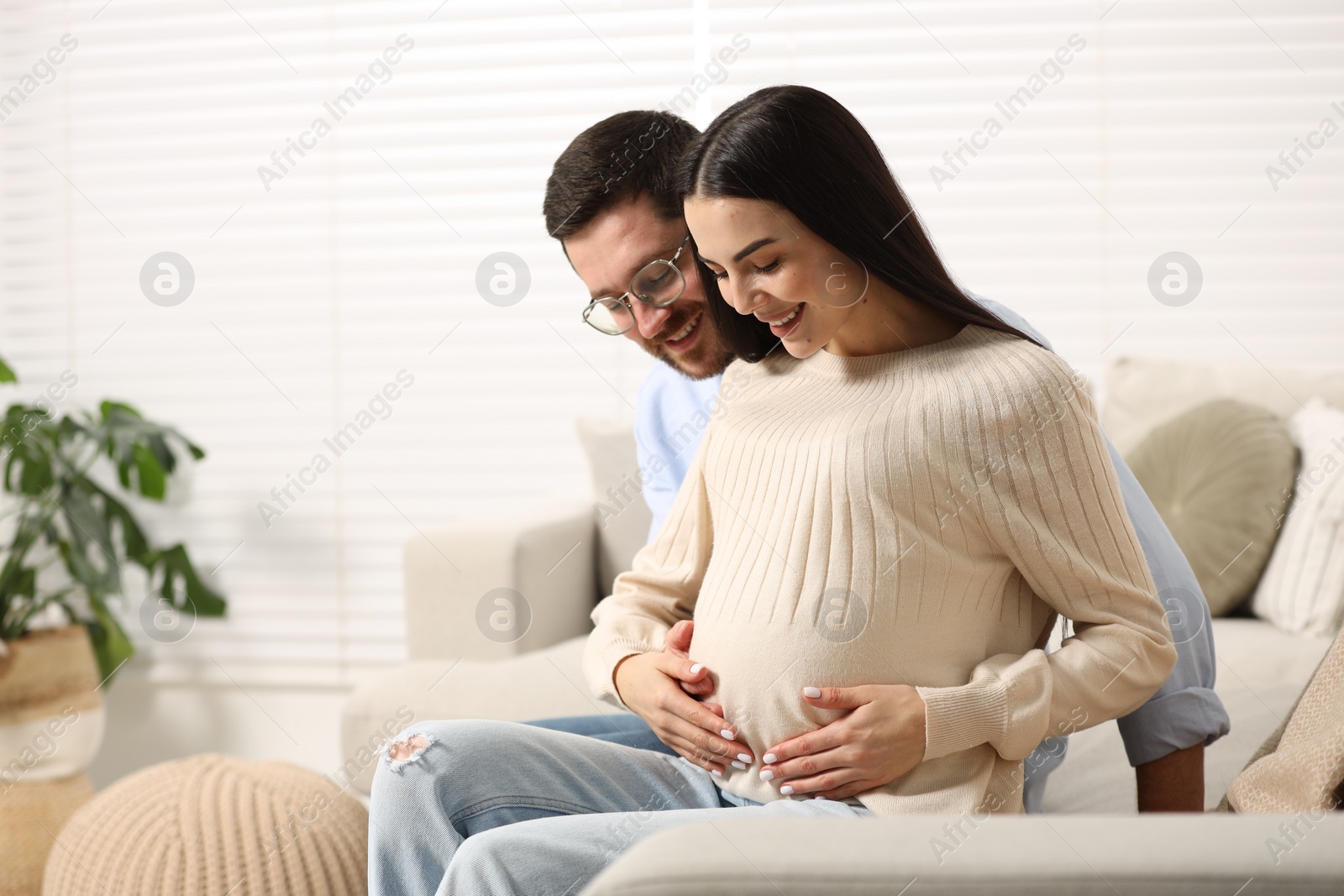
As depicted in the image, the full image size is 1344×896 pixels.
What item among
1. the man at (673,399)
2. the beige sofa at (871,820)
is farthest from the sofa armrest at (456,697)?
the man at (673,399)

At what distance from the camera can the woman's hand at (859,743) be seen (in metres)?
0.90

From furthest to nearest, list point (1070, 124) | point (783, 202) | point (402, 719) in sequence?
point (1070, 124), point (402, 719), point (783, 202)

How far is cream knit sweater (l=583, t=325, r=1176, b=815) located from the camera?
36.3 inches

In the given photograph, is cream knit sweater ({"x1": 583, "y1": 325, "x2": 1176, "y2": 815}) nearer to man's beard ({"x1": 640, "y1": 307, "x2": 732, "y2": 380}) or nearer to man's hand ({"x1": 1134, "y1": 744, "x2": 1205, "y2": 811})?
man's hand ({"x1": 1134, "y1": 744, "x2": 1205, "y2": 811})

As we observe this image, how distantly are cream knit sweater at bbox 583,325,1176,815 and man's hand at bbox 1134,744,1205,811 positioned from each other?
0.15 meters

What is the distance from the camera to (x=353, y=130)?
8.69 feet

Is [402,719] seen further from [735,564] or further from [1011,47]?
[1011,47]

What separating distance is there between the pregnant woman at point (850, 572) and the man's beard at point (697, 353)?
317 millimetres

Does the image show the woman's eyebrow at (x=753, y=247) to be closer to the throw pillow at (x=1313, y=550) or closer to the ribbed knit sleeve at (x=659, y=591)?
the ribbed knit sleeve at (x=659, y=591)

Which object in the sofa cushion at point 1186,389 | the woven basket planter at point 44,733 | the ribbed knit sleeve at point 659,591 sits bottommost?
the woven basket planter at point 44,733

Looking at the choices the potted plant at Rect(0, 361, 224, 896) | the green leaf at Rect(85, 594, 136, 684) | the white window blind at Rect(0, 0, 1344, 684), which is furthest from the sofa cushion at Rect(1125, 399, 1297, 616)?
the green leaf at Rect(85, 594, 136, 684)

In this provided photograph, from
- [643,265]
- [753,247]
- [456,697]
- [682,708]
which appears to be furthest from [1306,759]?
[456,697]

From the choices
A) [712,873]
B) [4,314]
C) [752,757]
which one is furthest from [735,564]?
[4,314]

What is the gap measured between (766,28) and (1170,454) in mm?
1336
